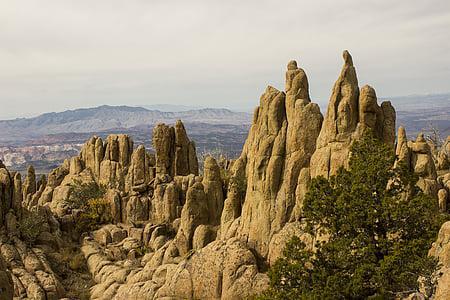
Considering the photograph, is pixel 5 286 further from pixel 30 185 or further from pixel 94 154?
pixel 30 185

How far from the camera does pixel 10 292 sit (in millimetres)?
28094

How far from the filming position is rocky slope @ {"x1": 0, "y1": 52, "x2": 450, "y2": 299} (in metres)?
42.2

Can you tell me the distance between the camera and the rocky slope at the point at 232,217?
139 ft

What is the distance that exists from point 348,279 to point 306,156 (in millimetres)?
19683

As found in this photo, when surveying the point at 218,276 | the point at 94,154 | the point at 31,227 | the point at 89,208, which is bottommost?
the point at 218,276

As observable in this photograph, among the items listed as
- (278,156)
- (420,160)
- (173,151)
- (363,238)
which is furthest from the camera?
(173,151)

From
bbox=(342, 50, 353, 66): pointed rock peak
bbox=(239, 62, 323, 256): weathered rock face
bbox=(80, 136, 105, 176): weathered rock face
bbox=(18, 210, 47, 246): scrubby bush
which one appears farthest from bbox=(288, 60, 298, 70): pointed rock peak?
bbox=(80, 136, 105, 176): weathered rock face

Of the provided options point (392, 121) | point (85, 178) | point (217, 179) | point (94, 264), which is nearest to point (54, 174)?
Answer: point (85, 178)

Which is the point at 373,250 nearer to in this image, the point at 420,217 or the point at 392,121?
the point at 420,217

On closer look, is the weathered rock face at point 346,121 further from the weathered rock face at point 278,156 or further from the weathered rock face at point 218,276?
the weathered rock face at point 218,276

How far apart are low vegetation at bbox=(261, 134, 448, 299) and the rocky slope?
2181 mm

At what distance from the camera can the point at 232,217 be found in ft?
175

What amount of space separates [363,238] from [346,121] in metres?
16.6

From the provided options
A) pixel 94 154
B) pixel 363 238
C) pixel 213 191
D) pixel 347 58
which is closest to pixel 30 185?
pixel 94 154
